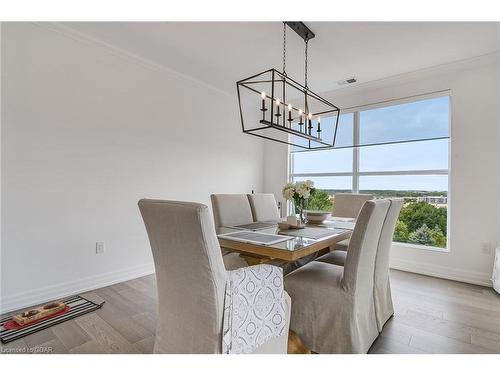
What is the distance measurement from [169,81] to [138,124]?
0.75 m

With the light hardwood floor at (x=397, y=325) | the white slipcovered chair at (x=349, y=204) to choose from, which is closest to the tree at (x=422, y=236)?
the light hardwood floor at (x=397, y=325)

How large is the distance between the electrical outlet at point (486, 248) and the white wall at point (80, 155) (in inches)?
140

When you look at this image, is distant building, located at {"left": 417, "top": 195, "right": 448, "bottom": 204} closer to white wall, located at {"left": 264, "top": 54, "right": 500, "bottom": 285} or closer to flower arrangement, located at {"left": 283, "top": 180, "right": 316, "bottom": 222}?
white wall, located at {"left": 264, "top": 54, "right": 500, "bottom": 285}

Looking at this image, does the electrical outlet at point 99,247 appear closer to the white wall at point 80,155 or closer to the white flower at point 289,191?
the white wall at point 80,155

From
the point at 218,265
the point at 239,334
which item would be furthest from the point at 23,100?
the point at 239,334

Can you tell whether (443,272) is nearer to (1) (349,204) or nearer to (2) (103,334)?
(1) (349,204)

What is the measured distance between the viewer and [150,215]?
1.27 m

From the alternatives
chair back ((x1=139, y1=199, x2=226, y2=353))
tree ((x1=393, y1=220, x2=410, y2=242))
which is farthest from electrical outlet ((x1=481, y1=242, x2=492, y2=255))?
chair back ((x1=139, y1=199, x2=226, y2=353))

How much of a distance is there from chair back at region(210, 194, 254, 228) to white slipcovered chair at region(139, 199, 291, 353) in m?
1.11

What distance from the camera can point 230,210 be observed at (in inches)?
102

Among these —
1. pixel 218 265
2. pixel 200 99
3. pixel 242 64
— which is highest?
pixel 242 64

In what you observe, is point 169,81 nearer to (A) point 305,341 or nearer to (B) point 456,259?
(A) point 305,341
